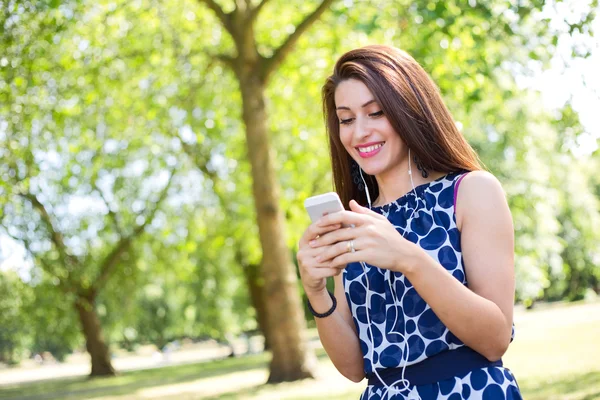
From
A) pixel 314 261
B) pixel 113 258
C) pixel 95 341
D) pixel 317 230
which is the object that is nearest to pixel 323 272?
pixel 314 261

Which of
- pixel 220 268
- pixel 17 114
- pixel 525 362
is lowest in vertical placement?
pixel 525 362

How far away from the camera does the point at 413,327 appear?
251 centimetres

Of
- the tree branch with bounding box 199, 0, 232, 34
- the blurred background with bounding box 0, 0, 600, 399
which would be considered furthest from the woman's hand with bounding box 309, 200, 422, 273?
the tree branch with bounding box 199, 0, 232, 34

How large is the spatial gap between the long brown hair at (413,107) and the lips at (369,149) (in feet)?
0.30

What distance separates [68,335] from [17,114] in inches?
760

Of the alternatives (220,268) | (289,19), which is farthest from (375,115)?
(220,268)

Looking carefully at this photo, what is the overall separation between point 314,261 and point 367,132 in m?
0.53

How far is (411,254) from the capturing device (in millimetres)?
2197

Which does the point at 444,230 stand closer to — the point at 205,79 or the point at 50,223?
the point at 205,79

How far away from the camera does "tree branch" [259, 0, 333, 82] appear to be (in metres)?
13.5

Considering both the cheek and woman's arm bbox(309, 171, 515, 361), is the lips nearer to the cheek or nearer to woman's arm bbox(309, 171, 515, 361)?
the cheek

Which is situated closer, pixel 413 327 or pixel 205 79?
pixel 413 327

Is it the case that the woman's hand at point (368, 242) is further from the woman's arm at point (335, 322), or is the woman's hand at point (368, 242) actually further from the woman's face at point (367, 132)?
the woman's face at point (367, 132)

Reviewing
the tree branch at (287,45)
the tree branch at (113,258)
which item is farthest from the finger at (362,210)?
the tree branch at (113,258)
